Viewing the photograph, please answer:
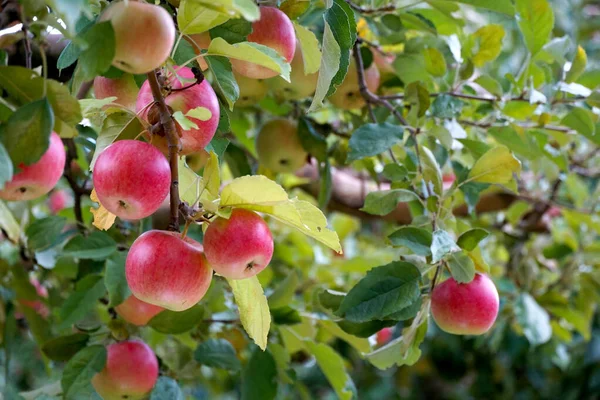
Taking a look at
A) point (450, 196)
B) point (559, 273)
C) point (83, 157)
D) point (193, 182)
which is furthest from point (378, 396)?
point (193, 182)

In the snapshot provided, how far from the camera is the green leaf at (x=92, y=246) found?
2.47 ft

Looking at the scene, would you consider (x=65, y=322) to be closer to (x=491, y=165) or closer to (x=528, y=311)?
(x=491, y=165)

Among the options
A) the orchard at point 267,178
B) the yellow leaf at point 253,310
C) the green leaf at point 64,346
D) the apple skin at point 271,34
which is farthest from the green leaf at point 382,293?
the green leaf at point 64,346

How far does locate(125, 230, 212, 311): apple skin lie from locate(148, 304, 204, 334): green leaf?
265 millimetres

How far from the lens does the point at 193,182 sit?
0.54m

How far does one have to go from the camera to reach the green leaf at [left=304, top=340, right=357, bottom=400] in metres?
0.81

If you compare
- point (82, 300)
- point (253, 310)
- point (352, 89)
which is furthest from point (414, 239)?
point (82, 300)

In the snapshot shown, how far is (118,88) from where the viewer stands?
577mm

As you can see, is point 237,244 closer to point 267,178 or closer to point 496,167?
point 267,178

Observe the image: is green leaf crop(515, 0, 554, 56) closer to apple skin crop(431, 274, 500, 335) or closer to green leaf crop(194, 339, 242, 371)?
apple skin crop(431, 274, 500, 335)

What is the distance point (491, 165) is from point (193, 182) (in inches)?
12.5

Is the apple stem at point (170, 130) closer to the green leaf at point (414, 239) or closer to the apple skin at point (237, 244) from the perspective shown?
the apple skin at point (237, 244)

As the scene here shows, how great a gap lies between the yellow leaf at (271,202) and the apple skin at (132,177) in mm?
47

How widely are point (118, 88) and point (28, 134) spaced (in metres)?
0.19
